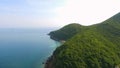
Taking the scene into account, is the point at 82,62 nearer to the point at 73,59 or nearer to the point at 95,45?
the point at 73,59

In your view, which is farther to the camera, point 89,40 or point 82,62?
point 89,40

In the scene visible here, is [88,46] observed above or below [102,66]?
above

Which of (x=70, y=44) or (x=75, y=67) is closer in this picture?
(x=75, y=67)

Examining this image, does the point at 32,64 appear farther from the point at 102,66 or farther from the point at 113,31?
the point at 113,31

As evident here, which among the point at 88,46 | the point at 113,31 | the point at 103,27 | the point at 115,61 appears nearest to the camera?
the point at 115,61

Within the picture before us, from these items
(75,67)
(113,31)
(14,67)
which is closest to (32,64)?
(14,67)

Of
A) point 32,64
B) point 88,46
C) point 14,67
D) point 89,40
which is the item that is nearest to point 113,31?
point 89,40

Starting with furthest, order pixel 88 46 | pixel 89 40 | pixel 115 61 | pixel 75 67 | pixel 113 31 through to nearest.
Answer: pixel 113 31, pixel 89 40, pixel 88 46, pixel 115 61, pixel 75 67

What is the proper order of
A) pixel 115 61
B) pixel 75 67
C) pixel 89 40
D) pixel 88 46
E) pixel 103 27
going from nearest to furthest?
pixel 75 67
pixel 115 61
pixel 88 46
pixel 89 40
pixel 103 27

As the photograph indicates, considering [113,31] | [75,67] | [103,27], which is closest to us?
[75,67]
